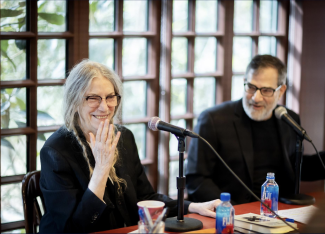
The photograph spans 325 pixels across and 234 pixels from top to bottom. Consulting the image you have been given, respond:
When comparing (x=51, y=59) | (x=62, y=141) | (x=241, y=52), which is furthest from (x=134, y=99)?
(x=62, y=141)

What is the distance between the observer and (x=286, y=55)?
4.20 m

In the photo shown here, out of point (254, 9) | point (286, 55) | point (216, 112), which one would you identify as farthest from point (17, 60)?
point (286, 55)

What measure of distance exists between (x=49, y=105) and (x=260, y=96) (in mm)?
1402

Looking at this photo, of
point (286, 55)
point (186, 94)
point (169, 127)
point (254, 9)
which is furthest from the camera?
point (286, 55)

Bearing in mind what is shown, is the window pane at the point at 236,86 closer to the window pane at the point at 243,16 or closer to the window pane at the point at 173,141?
the window pane at the point at 243,16

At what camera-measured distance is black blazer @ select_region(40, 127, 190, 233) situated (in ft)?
6.34

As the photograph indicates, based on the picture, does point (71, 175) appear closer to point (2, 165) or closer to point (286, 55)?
point (2, 165)

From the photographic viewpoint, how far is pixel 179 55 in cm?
355

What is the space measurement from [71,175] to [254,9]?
101 inches

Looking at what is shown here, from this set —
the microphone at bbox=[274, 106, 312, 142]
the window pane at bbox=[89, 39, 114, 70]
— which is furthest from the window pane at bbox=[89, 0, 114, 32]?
the microphone at bbox=[274, 106, 312, 142]

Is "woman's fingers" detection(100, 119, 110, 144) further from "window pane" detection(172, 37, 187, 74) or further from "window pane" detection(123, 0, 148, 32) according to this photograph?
"window pane" detection(172, 37, 187, 74)

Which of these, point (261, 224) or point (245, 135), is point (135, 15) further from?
point (261, 224)

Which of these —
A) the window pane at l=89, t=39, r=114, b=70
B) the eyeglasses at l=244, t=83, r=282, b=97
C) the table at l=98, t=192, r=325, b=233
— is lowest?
the table at l=98, t=192, r=325, b=233

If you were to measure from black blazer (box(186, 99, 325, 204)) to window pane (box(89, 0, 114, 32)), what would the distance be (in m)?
0.95
